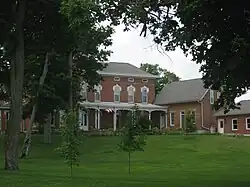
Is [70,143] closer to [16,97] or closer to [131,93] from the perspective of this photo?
[16,97]

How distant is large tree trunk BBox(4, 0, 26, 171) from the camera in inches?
952

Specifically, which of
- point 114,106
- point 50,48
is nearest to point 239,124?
point 114,106

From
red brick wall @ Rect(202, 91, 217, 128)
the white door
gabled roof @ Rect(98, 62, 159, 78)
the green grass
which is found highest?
gabled roof @ Rect(98, 62, 159, 78)

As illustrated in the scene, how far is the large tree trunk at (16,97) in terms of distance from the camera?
24188 mm

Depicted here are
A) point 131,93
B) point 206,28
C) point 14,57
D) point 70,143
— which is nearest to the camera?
point 206,28

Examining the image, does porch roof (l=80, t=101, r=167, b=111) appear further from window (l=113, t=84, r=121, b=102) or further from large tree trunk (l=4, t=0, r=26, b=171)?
large tree trunk (l=4, t=0, r=26, b=171)

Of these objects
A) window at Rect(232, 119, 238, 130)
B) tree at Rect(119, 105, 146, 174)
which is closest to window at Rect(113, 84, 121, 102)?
window at Rect(232, 119, 238, 130)

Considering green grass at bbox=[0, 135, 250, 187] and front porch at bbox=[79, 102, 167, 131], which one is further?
front porch at bbox=[79, 102, 167, 131]

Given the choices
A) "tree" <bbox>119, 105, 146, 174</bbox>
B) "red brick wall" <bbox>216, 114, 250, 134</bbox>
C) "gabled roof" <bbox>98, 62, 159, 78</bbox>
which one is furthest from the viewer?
"gabled roof" <bbox>98, 62, 159, 78</bbox>

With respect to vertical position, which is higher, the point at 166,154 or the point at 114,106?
the point at 114,106

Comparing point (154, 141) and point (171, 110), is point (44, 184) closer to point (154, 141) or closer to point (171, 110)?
point (154, 141)

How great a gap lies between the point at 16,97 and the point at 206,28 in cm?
1252

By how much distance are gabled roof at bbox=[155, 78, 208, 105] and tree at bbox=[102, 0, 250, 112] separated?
5288cm

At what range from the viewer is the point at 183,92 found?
73000 millimetres
